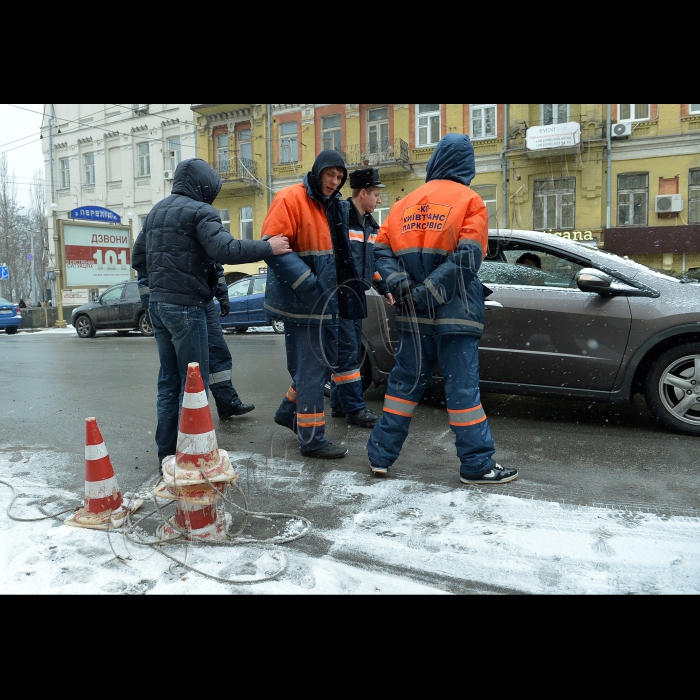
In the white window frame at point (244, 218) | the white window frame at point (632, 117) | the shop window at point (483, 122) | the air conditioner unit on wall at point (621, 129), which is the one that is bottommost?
the white window frame at point (244, 218)

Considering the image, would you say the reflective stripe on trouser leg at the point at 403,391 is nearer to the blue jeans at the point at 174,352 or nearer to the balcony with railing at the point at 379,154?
the blue jeans at the point at 174,352

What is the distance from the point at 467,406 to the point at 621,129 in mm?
21482

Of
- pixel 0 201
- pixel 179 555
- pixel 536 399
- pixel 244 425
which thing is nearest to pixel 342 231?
pixel 244 425

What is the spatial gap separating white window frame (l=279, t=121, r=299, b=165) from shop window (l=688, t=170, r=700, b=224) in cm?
1542

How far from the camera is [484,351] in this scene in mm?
5281

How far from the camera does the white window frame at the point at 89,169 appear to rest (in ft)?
115

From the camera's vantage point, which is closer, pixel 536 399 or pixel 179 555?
pixel 179 555

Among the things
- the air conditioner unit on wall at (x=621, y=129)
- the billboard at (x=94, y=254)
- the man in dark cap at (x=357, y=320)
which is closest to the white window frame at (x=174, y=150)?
the billboard at (x=94, y=254)

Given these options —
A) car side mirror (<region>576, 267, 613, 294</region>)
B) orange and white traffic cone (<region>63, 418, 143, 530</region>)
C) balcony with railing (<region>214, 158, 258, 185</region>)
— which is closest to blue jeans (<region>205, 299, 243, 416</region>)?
orange and white traffic cone (<region>63, 418, 143, 530</region>)

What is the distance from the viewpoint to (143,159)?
33.3 metres

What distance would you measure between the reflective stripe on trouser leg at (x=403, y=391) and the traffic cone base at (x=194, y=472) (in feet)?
3.68

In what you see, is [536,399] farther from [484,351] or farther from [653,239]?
[653,239]

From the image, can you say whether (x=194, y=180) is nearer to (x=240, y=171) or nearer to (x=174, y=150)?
(x=240, y=171)
